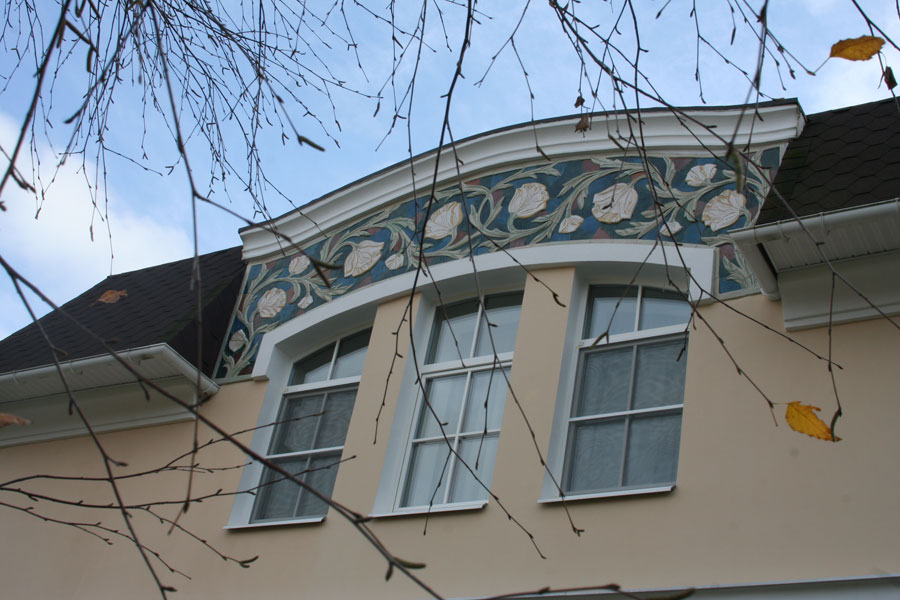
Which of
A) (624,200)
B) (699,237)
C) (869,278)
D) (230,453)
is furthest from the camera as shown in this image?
(230,453)

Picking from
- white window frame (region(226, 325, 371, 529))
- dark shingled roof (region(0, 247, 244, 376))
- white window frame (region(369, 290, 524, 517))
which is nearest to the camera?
white window frame (region(369, 290, 524, 517))

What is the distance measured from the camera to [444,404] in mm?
7293

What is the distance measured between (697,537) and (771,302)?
5.18ft

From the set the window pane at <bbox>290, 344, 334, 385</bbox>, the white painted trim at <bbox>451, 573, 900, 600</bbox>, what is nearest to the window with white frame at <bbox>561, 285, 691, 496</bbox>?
the white painted trim at <bbox>451, 573, 900, 600</bbox>

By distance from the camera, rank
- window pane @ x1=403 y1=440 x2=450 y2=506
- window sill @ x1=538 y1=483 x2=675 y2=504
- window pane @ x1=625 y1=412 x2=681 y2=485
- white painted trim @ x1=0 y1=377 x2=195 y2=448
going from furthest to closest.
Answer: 1. white painted trim @ x1=0 y1=377 x2=195 y2=448
2. window pane @ x1=403 y1=440 x2=450 y2=506
3. window pane @ x1=625 y1=412 x2=681 y2=485
4. window sill @ x1=538 y1=483 x2=675 y2=504

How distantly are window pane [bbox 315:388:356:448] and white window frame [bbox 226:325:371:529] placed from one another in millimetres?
49

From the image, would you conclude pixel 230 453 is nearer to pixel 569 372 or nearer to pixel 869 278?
pixel 569 372

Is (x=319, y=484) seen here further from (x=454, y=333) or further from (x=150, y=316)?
(x=150, y=316)

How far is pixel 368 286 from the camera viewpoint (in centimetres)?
819

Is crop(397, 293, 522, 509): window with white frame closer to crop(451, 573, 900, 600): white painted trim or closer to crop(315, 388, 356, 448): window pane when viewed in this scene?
crop(315, 388, 356, 448): window pane

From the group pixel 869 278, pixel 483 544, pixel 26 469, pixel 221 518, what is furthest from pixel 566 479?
pixel 26 469

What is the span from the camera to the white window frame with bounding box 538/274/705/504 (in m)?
6.12

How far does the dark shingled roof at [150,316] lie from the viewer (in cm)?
862

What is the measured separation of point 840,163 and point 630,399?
1.95 metres
